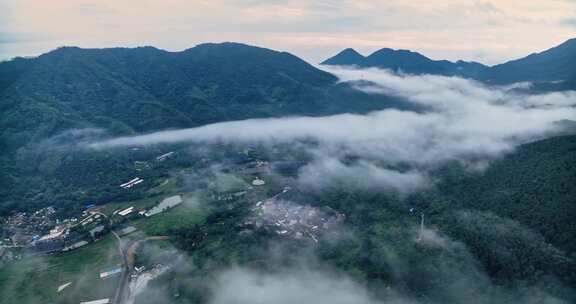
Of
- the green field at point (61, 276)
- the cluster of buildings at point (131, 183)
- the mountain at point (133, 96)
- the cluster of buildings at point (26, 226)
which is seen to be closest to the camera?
the green field at point (61, 276)

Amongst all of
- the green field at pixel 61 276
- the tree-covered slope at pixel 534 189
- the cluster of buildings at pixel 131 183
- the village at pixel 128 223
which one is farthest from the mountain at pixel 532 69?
the green field at pixel 61 276

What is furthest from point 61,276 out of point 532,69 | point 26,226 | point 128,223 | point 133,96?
point 532,69

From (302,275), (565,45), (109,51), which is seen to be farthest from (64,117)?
(565,45)

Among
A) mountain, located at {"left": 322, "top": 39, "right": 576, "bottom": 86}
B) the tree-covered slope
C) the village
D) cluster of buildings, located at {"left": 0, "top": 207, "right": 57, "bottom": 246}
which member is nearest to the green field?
the village

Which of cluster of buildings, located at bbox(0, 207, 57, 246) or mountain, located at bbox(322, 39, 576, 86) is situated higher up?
mountain, located at bbox(322, 39, 576, 86)

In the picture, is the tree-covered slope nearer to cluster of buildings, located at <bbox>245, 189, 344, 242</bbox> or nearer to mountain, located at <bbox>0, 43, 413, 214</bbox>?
cluster of buildings, located at <bbox>245, 189, 344, 242</bbox>

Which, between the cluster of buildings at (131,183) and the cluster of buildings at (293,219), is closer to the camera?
the cluster of buildings at (293,219)

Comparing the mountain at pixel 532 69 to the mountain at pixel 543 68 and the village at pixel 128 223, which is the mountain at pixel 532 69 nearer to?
the mountain at pixel 543 68

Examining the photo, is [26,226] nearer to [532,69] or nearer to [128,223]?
[128,223]
